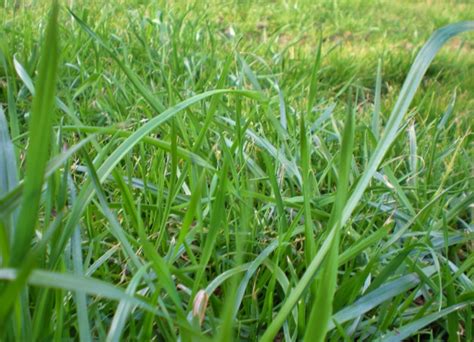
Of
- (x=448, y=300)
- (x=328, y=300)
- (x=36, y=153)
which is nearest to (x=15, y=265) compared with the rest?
(x=36, y=153)

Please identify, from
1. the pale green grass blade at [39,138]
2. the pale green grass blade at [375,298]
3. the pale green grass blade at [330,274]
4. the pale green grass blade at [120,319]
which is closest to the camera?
the pale green grass blade at [39,138]

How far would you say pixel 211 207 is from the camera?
0.98m

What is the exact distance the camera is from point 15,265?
0.50 metres

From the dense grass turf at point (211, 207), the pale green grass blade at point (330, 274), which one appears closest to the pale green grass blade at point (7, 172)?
the dense grass turf at point (211, 207)

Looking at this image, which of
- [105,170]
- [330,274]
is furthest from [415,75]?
[105,170]

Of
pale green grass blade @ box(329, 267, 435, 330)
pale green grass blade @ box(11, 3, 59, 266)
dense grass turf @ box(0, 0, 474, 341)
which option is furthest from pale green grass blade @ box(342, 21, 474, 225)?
pale green grass blade @ box(11, 3, 59, 266)

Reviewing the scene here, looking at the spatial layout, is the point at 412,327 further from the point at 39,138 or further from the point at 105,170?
the point at 39,138

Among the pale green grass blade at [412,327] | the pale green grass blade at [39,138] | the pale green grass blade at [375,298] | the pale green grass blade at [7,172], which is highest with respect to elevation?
the pale green grass blade at [39,138]

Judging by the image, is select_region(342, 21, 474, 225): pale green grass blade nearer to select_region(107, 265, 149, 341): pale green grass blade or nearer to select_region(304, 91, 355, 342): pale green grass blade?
select_region(304, 91, 355, 342): pale green grass blade

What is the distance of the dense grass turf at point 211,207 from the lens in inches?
23.7

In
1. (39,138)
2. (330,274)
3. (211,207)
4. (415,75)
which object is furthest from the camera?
(211,207)

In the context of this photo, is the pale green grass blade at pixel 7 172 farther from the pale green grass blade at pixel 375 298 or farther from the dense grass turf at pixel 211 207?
the pale green grass blade at pixel 375 298

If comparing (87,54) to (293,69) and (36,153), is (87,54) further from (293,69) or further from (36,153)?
(36,153)

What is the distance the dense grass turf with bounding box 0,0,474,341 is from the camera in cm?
60
